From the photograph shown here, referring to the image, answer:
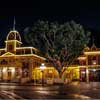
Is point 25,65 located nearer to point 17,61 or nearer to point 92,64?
point 17,61

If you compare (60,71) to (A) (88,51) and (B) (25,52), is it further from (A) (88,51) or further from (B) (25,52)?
(B) (25,52)

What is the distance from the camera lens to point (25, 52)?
7438cm

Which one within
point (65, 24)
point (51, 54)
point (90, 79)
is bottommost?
point (90, 79)

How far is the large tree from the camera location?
5378 centimetres

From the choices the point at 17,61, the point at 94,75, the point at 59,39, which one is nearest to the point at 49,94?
the point at 59,39

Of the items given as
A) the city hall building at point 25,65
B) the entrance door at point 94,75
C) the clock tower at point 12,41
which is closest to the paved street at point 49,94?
the entrance door at point 94,75

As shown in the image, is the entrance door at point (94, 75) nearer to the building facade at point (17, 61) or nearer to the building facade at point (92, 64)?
the building facade at point (92, 64)

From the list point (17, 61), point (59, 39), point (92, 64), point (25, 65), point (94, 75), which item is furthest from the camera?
point (25, 65)

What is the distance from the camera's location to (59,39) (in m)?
53.5

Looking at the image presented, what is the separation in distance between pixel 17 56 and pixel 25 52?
2.23 m

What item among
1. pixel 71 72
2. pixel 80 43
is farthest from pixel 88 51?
pixel 80 43

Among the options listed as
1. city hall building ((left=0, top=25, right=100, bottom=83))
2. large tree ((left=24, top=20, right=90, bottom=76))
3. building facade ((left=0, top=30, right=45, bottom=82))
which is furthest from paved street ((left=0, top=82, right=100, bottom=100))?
building facade ((left=0, top=30, right=45, bottom=82))

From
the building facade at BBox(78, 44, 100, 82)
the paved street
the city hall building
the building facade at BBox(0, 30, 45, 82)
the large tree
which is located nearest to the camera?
the paved street

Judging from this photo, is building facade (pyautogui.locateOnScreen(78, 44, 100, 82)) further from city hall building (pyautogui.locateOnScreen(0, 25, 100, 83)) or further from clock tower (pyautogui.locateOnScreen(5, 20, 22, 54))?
clock tower (pyautogui.locateOnScreen(5, 20, 22, 54))
